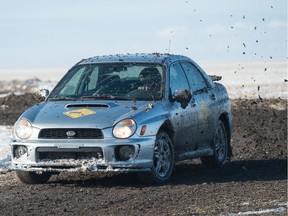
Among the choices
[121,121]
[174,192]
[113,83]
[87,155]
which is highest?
[113,83]

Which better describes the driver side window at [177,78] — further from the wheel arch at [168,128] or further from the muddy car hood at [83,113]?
the muddy car hood at [83,113]

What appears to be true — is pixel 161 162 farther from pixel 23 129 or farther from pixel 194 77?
pixel 194 77

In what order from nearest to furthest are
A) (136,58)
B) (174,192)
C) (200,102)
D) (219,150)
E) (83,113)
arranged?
(174,192) → (83,113) → (136,58) → (200,102) → (219,150)

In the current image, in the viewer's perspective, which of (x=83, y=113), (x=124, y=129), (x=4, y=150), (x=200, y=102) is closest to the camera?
(x=124, y=129)

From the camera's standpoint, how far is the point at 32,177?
12.2 meters

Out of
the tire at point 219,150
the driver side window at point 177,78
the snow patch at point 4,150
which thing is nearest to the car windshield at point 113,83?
the driver side window at point 177,78

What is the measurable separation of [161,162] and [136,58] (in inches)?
70.1

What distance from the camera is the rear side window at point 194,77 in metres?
13.6

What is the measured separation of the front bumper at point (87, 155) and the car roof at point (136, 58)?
1761 mm

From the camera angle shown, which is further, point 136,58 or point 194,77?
point 194,77

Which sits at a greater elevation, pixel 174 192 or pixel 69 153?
pixel 69 153

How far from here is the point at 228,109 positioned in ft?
47.9

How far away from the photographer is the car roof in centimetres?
1310

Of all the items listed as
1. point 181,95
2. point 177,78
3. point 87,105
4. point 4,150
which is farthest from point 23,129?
point 4,150
